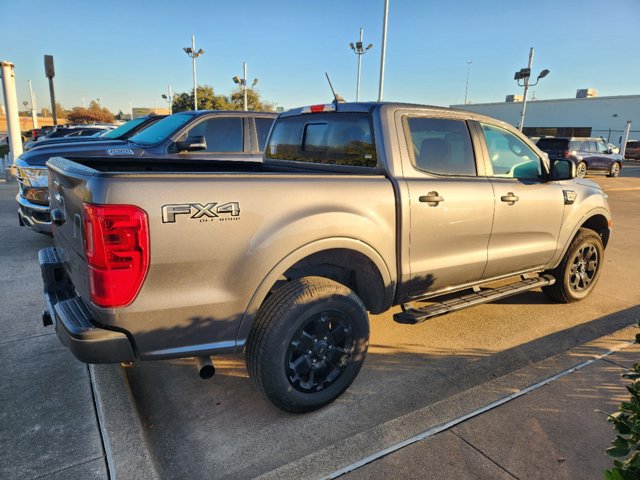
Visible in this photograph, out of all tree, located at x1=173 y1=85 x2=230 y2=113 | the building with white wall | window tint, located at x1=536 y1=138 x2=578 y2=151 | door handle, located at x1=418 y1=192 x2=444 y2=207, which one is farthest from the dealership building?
door handle, located at x1=418 y1=192 x2=444 y2=207

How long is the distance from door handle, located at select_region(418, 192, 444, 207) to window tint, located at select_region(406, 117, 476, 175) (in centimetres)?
24

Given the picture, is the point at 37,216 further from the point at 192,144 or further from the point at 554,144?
the point at 554,144

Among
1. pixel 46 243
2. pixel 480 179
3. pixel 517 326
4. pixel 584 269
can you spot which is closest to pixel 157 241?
pixel 480 179

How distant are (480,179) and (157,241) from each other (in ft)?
8.64

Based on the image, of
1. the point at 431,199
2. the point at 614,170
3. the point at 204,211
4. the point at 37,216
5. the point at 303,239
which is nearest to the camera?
the point at 204,211

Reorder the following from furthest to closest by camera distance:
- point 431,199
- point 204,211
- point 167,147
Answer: point 167,147 < point 431,199 < point 204,211

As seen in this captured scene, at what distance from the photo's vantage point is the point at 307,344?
2.78 metres

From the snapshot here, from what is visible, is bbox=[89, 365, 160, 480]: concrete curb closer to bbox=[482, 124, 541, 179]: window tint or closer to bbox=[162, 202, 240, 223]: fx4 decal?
bbox=[162, 202, 240, 223]: fx4 decal

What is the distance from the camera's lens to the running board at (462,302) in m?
3.29

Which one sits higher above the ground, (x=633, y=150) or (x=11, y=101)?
(x=11, y=101)

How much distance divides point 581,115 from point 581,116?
0.10 metres

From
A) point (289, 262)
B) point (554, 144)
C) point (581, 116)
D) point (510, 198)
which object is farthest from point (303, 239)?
point (581, 116)

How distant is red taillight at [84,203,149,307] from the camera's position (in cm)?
209

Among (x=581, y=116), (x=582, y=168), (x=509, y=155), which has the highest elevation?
(x=581, y=116)
